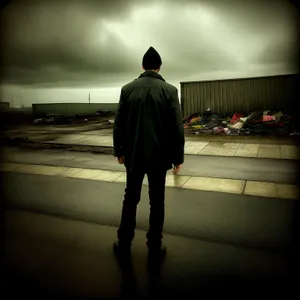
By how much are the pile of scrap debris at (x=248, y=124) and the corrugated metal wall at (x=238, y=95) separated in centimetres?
98

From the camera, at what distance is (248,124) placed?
1427cm

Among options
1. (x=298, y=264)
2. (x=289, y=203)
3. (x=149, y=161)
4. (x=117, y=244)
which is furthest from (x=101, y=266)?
(x=289, y=203)

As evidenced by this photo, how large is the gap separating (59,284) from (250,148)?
8.26 meters

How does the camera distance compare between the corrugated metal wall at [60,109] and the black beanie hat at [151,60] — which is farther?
the corrugated metal wall at [60,109]

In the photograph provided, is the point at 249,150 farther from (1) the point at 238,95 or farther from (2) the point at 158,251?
(1) the point at 238,95

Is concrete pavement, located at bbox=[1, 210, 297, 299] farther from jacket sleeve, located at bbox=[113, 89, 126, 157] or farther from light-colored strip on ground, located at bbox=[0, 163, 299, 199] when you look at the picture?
light-colored strip on ground, located at bbox=[0, 163, 299, 199]

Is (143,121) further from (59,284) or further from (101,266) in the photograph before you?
(59,284)

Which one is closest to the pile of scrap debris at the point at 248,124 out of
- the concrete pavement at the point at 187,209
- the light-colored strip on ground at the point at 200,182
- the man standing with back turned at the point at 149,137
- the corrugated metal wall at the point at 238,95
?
the corrugated metal wall at the point at 238,95

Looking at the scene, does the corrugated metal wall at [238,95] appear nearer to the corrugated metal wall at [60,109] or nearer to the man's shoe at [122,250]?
the man's shoe at [122,250]

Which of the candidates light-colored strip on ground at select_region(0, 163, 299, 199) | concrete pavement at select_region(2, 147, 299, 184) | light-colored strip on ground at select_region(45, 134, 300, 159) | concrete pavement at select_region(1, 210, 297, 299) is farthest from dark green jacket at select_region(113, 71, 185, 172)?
light-colored strip on ground at select_region(45, 134, 300, 159)

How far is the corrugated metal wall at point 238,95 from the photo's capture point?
16.2 metres

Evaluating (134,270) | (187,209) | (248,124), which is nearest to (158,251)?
(134,270)

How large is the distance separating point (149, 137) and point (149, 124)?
0.44ft

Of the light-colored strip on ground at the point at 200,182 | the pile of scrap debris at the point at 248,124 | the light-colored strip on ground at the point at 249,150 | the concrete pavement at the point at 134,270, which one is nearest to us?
the concrete pavement at the point at 134,270
